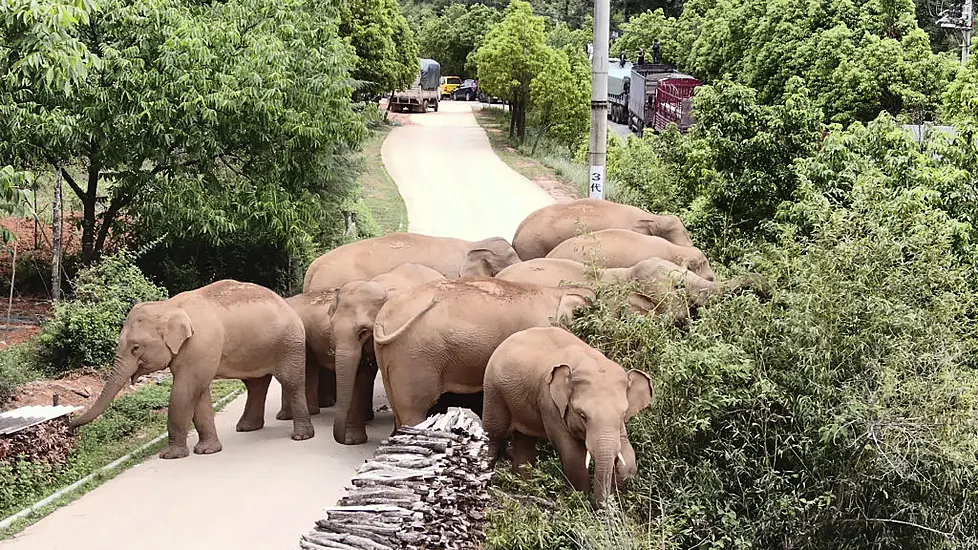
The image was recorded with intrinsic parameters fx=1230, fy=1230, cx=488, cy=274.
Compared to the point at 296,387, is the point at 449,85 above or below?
below

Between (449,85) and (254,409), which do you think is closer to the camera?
(254,409)

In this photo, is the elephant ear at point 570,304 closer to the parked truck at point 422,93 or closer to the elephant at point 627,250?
the elephant at point 627,250

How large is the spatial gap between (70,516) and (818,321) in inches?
260

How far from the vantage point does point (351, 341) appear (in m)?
12.4

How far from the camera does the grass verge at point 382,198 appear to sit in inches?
1126

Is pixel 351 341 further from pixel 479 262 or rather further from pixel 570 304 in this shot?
pixel 570 304

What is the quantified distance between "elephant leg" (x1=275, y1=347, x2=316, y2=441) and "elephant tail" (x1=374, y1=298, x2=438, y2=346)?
4.83 feet

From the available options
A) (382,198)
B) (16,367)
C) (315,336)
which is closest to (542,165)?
(382,198)

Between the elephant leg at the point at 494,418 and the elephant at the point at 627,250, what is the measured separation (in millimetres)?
3450

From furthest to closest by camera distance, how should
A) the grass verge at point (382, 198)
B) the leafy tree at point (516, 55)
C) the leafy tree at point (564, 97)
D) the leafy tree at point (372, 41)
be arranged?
1. the leafy tree at point (372, 41)
2. the leafy tree at point (516, 55)
3. the leafy tree at point (564, 97)
4. the grass verge at point (382, 198)

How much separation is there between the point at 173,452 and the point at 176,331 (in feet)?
4.15

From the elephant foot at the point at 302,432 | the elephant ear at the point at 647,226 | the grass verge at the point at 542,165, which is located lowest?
the grass verge at the point at 542,165

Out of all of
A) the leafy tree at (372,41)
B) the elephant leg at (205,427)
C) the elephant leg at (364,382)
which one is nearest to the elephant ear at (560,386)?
the elephant leg at (364,382)

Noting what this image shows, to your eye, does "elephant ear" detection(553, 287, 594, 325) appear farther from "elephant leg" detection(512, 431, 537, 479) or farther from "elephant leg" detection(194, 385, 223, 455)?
"elephant leg" detection(194, 385, 223, 455)
